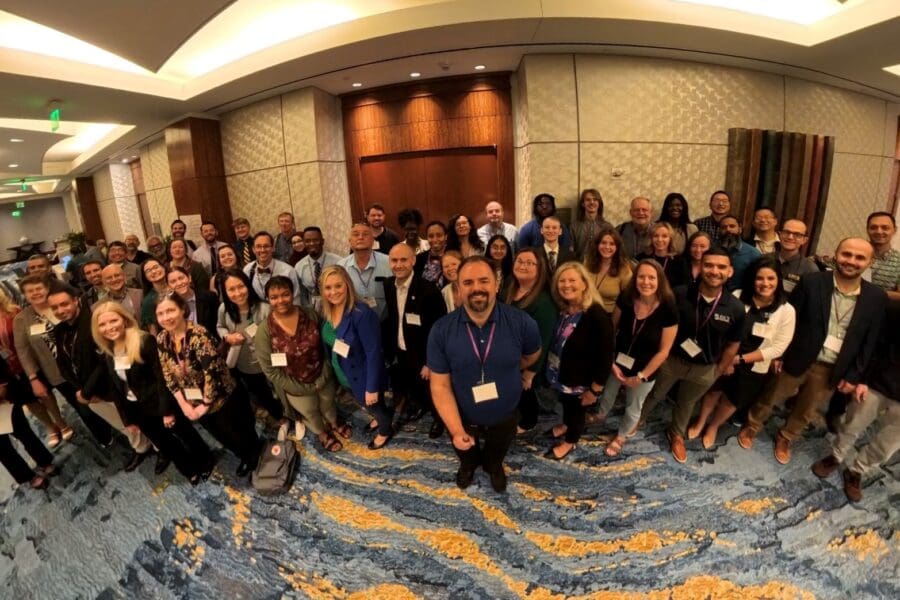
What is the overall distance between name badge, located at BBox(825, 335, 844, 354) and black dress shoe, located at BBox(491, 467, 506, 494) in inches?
85.9

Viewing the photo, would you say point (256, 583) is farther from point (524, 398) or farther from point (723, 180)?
point (723, 180)

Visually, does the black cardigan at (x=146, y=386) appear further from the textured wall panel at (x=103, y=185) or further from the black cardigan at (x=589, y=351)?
the textured wall panel at (x=103, y=185)

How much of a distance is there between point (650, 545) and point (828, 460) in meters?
1.47

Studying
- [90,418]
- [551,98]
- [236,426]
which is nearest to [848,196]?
[551,98]

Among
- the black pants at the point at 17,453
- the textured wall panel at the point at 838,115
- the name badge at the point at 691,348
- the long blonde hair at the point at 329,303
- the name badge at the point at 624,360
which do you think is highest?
the textured wall panel at the point at 838,115

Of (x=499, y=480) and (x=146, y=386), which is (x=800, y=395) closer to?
(x=499, y=480)

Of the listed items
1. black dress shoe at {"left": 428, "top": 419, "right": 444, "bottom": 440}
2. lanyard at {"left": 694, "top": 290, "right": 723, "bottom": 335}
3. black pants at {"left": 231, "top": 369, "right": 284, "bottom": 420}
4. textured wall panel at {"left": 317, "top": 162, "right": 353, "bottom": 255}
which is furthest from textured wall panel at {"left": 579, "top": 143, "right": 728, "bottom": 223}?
black pants at {"left": 231, "top": 369, "right": 284, "bottom": 420}

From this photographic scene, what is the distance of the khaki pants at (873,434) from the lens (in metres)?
1.96

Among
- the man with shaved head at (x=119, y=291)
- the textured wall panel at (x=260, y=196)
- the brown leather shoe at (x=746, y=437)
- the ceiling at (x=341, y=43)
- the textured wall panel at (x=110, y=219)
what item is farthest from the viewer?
the textured wall panel at (x=110, y=219)

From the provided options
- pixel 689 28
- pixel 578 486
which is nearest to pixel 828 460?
pixel 578 486

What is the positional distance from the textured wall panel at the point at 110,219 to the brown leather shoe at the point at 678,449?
14.6 metres

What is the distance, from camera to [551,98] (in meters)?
4.17

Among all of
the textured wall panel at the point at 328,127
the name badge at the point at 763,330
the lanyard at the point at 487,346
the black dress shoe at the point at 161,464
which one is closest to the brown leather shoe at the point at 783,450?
the name badge at the point at 763,330

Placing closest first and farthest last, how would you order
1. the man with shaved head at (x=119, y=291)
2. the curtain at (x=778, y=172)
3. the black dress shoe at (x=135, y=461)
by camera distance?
1. the black dress shoe at (x=135, y=461)
2. the man with shaved head at (x=119, y=291)
3. the curtain at (x=778, y=172)
